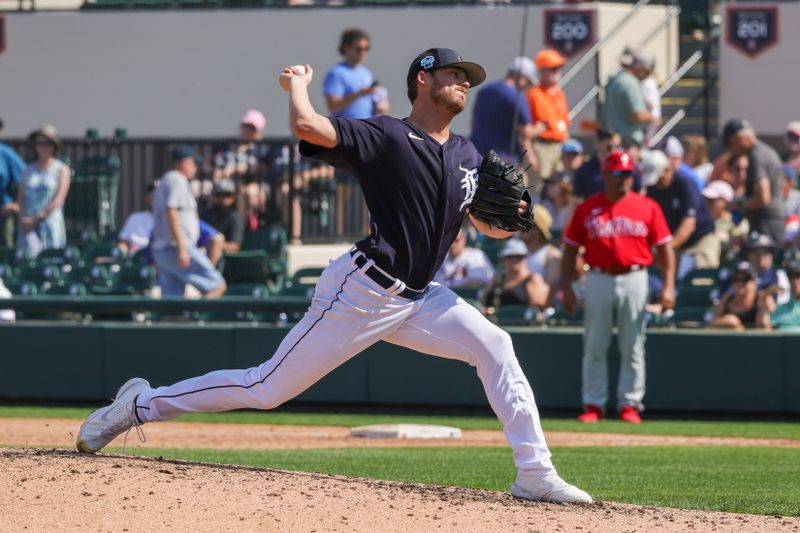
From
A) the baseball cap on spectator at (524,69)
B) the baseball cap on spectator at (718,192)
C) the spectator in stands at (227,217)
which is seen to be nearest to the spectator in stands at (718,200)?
the baseball cap on spectator at (718,192)

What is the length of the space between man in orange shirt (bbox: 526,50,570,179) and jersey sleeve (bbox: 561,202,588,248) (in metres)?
3.75

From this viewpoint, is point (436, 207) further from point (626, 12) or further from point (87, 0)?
point (87, 0)

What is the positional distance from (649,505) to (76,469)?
8.41 feet

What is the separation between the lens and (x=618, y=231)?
11812 millimetres

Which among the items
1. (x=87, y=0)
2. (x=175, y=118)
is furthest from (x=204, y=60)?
(x=87, y=0)

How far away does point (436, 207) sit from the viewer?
21.0 feet

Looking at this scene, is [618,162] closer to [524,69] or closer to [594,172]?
[594,172]

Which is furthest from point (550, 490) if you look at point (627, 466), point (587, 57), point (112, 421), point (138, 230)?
point (587, 57)

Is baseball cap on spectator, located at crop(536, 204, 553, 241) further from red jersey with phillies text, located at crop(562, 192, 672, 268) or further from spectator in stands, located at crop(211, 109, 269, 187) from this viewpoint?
spectator in stands, located at crop(211, 109, 269, 187)

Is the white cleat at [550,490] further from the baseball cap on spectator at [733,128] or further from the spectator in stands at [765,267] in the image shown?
the baseball cap on spectator at [733,128]

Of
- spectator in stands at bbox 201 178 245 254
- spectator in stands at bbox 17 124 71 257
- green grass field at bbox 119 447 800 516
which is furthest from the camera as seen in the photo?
spectator in stands at bbox 17 124 71 257

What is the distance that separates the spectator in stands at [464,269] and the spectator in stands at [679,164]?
194 cm

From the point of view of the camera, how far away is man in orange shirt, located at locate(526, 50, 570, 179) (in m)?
15.9

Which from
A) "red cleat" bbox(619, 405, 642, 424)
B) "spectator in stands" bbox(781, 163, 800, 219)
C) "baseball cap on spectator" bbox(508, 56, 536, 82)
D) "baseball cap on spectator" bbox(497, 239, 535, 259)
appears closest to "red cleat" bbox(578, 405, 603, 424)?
"red cleat" bbox(619, 405, 642, 424)
